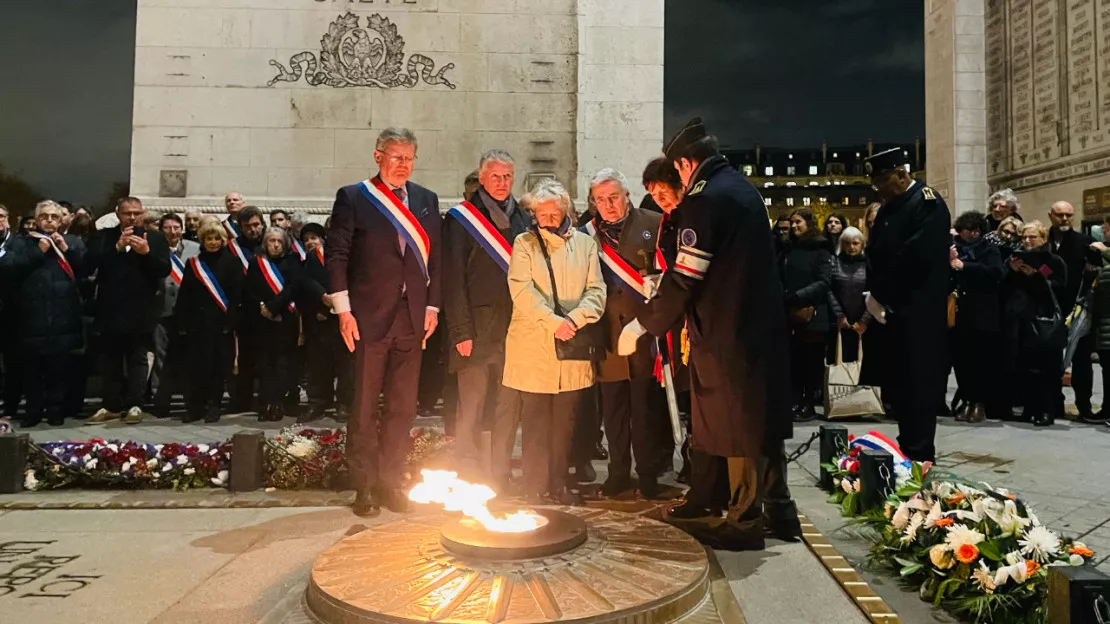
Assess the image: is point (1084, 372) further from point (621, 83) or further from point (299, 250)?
point (299, 250)

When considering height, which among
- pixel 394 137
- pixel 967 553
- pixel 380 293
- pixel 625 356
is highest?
pixel 394 137

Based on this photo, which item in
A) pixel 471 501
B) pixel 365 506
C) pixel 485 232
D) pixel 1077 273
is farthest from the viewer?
pixel 1077 273

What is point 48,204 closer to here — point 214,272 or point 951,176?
point 214,272

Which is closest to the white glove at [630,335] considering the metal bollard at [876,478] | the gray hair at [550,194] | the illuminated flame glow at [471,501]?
the gray hair at [550,194]

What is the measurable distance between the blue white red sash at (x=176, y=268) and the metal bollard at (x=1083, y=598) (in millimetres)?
7356

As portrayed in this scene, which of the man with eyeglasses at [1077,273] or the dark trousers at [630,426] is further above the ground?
the man with eyeglasses at [1077,273]

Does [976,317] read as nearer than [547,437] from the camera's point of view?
No

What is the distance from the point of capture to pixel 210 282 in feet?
23.2

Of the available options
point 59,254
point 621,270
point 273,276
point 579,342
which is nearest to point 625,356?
point 579,342

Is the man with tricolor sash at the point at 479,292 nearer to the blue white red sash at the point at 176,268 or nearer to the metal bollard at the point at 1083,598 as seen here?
the metal bollard at the point at 1083,598

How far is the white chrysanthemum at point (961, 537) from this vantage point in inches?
115

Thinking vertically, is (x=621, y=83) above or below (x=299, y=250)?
above

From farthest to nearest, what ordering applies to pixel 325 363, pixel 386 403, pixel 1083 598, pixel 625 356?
pixel 325 363 → pixel 625 356 → pixel 386 403 → pixel 1083 598

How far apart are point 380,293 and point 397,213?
46cm
